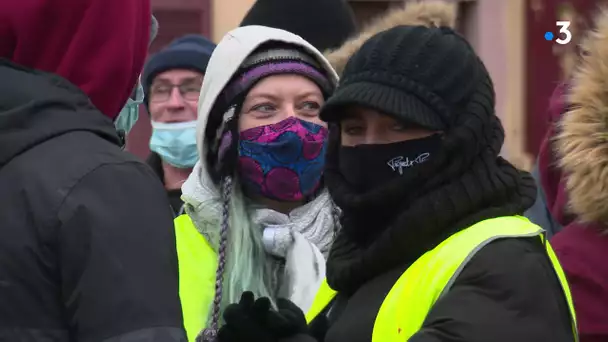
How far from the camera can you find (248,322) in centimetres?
227

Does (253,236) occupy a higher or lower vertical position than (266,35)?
lower

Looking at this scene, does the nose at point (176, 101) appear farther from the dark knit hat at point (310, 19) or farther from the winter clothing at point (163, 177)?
the dark knit hat at point (310, 19)

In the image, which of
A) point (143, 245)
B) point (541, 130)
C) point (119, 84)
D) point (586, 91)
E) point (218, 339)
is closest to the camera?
point (143, 245)

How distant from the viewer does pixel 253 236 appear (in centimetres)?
313

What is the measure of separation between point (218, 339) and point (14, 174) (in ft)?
2.89

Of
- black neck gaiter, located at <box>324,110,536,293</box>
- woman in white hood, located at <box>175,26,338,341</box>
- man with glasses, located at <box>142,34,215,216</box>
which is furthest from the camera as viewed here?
man with glasses, located at <box>142,34,215,216</box>

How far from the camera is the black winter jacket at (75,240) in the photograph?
154 cm

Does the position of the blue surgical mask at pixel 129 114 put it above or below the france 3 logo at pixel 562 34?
above

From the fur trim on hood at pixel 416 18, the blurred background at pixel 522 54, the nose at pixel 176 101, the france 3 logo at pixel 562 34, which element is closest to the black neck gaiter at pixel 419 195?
the fur trim on hood at pixel 416 18

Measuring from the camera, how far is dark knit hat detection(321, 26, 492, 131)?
2215 millimetres

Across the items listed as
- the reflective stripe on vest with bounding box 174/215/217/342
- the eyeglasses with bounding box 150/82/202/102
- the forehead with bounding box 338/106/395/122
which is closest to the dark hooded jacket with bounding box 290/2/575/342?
the forehead with bounding box 338/106/395/122

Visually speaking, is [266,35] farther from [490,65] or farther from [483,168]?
[490,65]

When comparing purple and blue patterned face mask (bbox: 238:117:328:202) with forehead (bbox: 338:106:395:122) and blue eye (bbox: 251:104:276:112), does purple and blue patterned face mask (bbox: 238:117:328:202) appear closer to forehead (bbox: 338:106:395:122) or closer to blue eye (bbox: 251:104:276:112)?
blue eye (bbox: 251:104:276:112)

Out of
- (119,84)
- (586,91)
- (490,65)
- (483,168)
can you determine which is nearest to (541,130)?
(490,65)
